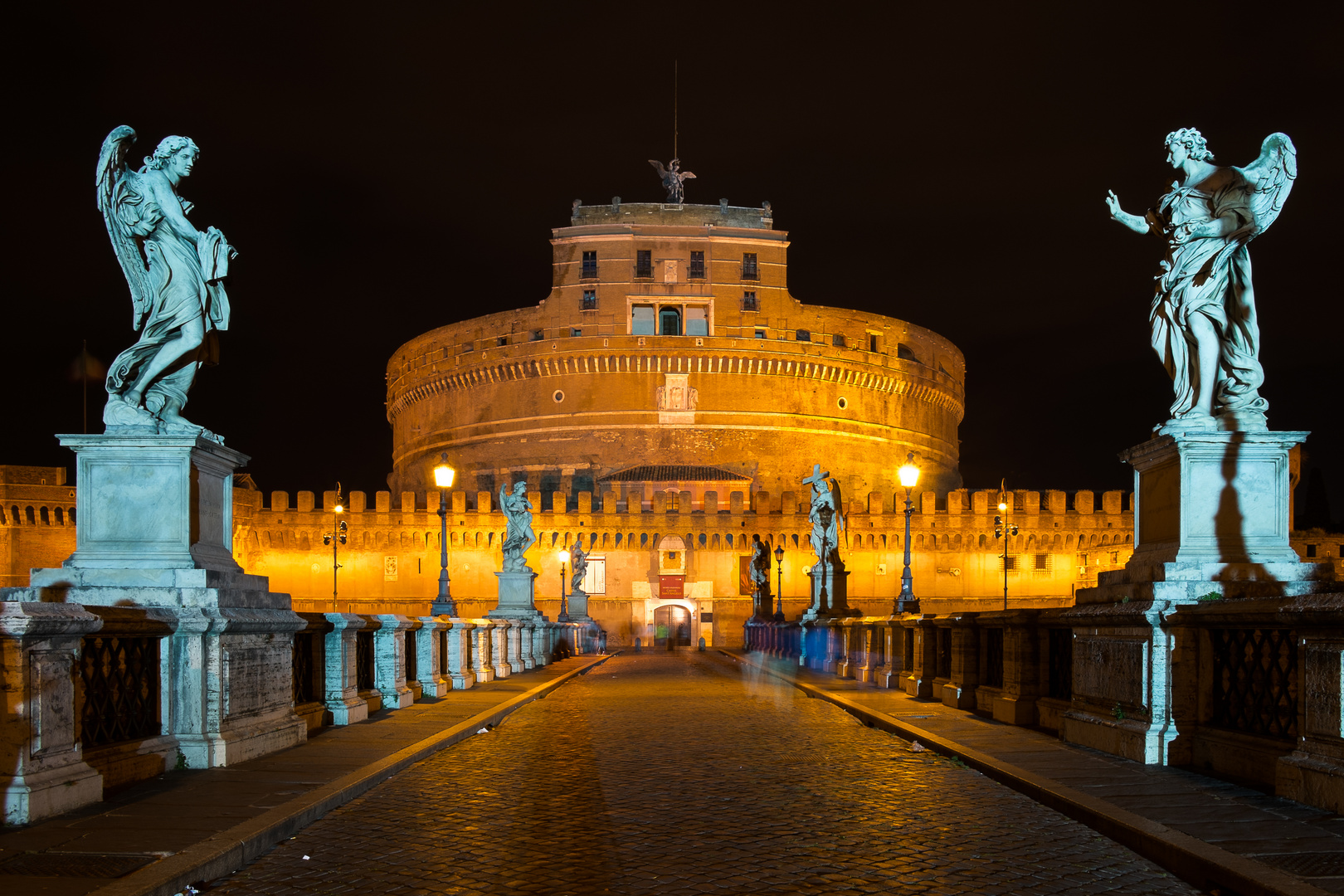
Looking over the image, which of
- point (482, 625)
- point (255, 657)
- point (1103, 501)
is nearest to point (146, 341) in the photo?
point (255, 657)

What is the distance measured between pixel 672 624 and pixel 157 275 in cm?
5374

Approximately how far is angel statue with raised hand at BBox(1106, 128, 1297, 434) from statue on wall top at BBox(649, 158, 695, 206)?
68.7m

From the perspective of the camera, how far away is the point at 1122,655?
7.82 metres

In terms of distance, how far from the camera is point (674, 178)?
76500 mm

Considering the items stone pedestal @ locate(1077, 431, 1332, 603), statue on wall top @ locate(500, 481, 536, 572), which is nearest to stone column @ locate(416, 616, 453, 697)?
stone pedestal @ locate(1077, 431, 1332, 603)

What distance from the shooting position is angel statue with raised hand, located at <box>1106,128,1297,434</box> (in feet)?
26.1

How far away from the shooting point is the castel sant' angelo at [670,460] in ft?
194

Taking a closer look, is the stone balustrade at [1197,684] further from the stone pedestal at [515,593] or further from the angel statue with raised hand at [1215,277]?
the stone pedestal at [515,593]

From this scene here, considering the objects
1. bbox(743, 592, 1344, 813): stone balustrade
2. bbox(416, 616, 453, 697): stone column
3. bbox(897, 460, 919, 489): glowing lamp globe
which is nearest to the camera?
bbox(743, 592, 1344, 813): stone balustrade

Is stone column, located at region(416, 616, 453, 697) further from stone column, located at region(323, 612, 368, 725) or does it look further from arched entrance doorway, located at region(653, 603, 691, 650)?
arched entrance doorway, located at region(653, 603, 691, 650)

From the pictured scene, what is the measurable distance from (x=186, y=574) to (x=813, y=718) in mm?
7030

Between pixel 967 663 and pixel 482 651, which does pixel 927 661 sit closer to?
pixel 967 663

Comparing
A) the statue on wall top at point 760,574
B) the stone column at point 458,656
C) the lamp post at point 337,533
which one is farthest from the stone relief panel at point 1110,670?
the lamp post at point 337,533

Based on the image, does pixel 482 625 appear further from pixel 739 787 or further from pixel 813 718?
pixel 739 787
